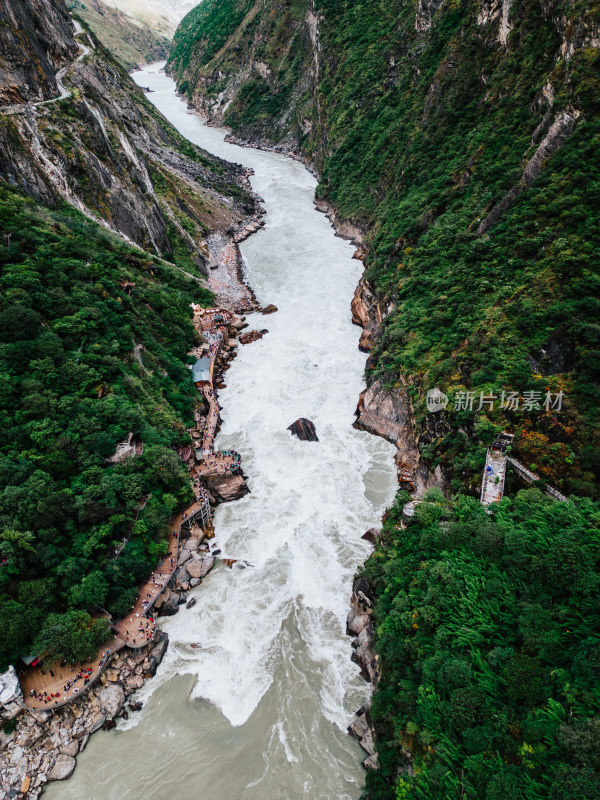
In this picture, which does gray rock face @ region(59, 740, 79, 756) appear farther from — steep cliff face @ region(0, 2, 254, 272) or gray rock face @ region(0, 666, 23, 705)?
steep cliff face @ region(0, 2, 254, 272)

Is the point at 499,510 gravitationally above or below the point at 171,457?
above

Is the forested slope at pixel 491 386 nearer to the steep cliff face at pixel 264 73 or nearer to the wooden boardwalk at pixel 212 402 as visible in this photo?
the wooden boardwalk at pixel 212 402

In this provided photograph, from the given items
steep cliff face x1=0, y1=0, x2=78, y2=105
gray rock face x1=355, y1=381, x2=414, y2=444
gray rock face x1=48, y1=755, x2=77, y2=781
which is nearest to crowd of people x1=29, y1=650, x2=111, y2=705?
gray rock face x1=48, y1=755, x2=77, y2=781

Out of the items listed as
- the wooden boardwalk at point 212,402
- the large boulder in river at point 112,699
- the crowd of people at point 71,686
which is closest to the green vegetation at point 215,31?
the wooden boardwalk at point 212,402

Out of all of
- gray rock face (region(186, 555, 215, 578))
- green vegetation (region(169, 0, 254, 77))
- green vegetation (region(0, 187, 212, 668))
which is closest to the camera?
green vegetation (region(0, 187, 212, 668))

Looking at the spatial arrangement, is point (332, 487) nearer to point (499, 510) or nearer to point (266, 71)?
point (499, 510)

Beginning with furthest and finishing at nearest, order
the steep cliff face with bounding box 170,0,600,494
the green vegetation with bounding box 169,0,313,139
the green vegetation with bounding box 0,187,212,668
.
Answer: the green vegetation with bounding box 169,0,313,139, the steep cliff face with bounding box 170,0,600,494, the green vegetation with bounding box 0,187,212,668

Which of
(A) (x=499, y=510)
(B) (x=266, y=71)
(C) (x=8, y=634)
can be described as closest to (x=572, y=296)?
(A) (x=499, y=510)
